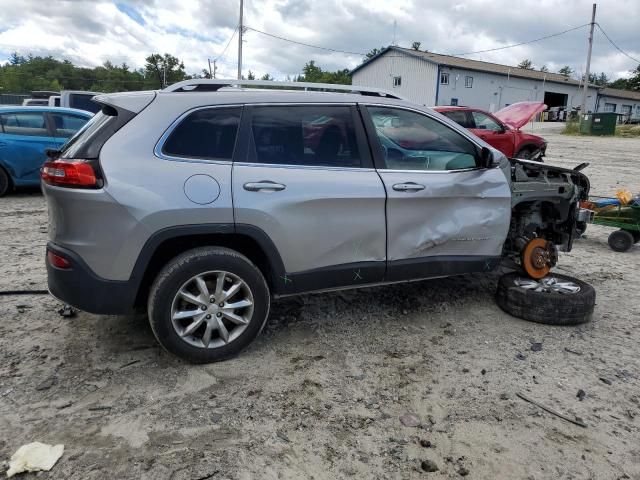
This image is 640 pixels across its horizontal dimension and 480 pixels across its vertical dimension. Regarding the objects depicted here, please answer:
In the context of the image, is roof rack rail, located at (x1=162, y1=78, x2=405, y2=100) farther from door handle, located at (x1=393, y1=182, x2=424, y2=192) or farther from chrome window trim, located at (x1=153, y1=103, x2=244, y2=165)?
door handle, located at (x1=393, y1=182, x2=424, y2=192)

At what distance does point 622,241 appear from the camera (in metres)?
6.37

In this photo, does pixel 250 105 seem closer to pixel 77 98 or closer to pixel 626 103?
pixel 77 98

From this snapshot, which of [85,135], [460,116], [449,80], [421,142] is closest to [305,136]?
[421,142]

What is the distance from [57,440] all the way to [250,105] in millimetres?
2301

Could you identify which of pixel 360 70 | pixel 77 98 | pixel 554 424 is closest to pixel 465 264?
pixel 554 424

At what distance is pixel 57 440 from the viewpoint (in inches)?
101

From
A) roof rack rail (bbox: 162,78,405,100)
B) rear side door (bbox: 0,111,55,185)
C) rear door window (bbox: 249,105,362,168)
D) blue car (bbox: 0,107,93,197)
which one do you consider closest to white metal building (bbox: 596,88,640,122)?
blue car (bbox: 0,107,93,197)

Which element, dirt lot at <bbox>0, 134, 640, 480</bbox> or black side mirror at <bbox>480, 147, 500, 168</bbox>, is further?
black side mirror at <bbox>480, 147, 500, 168</bbox>

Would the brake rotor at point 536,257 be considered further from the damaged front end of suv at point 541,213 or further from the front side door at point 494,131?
the front side door at point 494,131

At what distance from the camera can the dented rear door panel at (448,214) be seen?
3.69m

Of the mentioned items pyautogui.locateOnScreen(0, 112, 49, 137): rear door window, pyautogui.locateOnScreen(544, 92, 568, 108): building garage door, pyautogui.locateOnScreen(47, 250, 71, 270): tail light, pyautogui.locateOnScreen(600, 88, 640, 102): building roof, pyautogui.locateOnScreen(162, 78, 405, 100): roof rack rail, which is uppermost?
pyautogui.locateOnScreen(600, 88, 640, 102): building roof

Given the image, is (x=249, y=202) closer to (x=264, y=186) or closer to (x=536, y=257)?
(x=264, y=186)

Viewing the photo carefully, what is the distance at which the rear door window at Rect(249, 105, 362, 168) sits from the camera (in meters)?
3.37

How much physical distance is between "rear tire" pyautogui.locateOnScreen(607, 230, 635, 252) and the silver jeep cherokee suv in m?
3.28
